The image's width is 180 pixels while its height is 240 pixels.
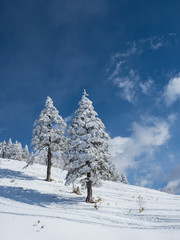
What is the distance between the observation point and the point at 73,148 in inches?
647

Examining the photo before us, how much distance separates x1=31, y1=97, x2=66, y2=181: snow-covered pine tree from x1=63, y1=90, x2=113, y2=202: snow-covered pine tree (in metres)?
7.92

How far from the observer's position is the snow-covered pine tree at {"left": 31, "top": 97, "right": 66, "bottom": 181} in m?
24.2

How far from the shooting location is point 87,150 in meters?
15.3

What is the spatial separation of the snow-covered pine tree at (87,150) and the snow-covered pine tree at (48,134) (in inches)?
312

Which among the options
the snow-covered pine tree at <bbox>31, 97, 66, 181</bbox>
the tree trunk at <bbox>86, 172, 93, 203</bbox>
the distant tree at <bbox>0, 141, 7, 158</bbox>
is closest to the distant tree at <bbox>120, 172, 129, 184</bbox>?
the distant tree at <bbox>0, 141, 7, 158</bbox>

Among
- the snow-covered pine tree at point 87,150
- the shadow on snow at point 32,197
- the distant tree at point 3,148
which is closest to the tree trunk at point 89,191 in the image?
the snow-covered pine tree at point 87,150

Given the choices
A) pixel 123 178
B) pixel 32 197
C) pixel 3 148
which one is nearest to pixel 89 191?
A: pixel 32 197

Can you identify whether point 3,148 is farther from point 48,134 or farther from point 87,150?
point 87,150

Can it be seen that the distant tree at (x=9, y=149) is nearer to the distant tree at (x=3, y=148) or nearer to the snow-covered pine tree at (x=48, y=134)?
the distant tree at (x=3, y=148)

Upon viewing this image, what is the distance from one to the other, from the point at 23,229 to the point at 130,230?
16.0ft

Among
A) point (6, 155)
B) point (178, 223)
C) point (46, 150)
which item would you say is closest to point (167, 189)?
point (6, 155)

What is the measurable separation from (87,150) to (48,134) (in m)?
10.1

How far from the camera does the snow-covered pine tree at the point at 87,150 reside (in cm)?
1555

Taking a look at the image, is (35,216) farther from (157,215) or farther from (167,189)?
(167,189)
